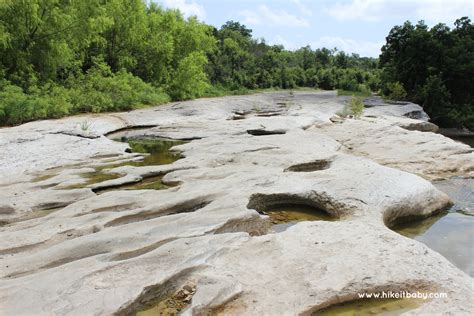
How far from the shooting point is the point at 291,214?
22.6 feet

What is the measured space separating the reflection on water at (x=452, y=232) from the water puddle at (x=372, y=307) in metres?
1.42

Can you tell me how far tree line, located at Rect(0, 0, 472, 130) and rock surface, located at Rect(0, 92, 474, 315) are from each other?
683cm

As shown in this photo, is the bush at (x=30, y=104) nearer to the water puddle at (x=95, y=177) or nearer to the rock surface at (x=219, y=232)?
the rock surface at (x=219, y=232)

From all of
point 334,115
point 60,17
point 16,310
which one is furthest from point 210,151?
point 60,17

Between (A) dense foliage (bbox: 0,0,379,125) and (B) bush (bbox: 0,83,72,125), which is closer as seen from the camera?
(B) bush (bbox: 0,83,72,125)

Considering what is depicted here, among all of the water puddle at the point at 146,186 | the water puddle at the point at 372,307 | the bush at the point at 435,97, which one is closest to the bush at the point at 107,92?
the water puddle at the point at 146,186

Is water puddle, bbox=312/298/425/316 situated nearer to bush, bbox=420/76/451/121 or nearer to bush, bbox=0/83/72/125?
bush, bbox=0/83/72/125

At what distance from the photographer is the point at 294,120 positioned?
51.4 feet

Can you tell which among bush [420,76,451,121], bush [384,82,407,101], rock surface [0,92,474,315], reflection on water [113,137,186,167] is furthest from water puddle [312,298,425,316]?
bush [420,76,451,121]

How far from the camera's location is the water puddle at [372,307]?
3928mm

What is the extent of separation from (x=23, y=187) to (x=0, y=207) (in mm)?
1211

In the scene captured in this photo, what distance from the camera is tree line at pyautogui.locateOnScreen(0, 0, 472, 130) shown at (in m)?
17.2

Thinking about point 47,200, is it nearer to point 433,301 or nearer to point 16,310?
point 16,310

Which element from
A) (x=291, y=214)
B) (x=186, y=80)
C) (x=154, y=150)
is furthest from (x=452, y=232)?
(x=186, y=80)
